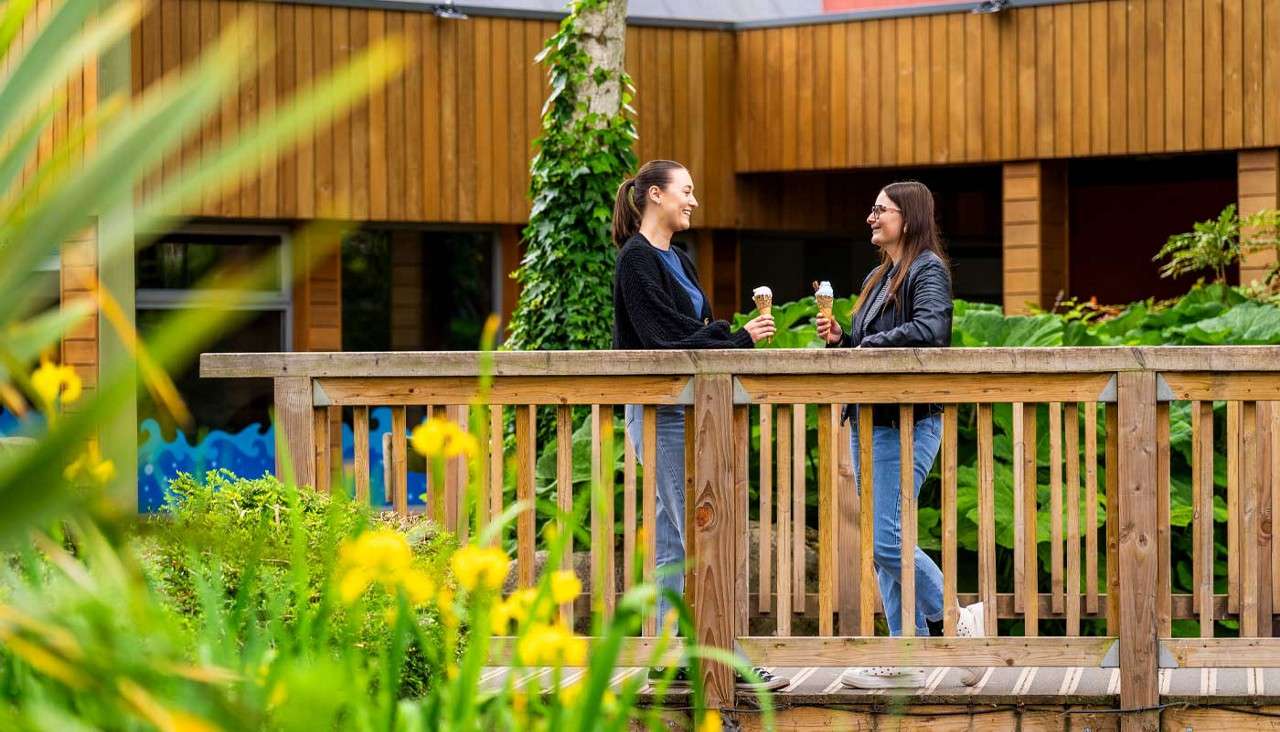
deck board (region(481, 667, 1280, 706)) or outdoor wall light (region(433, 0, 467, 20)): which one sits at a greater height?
outdoor wall light (region(433, 0, 467, 20))

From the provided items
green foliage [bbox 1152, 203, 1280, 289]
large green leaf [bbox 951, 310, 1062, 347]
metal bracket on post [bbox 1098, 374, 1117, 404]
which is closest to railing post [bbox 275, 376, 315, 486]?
metal bracket on post [bbox 1098, 374, 1117, 404]

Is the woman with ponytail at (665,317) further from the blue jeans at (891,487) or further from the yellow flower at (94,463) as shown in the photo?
the yellow flower at (94,463)

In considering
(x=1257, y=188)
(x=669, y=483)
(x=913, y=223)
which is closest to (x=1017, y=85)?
(x=1257, y=188)

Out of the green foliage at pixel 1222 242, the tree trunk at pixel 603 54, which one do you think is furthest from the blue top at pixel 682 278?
the green foliage at pixel 1222 242

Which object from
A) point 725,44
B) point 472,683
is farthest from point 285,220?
point 472,683

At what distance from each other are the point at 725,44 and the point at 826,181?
1.68m

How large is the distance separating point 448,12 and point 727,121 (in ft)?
8.51

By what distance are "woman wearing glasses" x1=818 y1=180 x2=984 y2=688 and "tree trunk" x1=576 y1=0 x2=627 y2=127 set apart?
14.6 ft

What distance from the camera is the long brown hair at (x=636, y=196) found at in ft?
17.2

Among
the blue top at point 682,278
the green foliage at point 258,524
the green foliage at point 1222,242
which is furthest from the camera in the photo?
the green foliage at point 1222,242

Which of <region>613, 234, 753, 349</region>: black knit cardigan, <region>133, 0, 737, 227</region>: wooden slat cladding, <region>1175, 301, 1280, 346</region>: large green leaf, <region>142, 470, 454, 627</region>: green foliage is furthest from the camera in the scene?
<region>133, 0, 737, 227</region>: wooden slat cladding

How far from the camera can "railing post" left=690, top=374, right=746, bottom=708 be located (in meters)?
4.78

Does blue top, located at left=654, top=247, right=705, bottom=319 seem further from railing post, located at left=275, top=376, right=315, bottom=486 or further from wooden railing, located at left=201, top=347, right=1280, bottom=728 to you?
railing post, located at left=275, top=376, right=315, bottom=486

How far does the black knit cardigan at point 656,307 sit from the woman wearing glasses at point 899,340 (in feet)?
1.19
